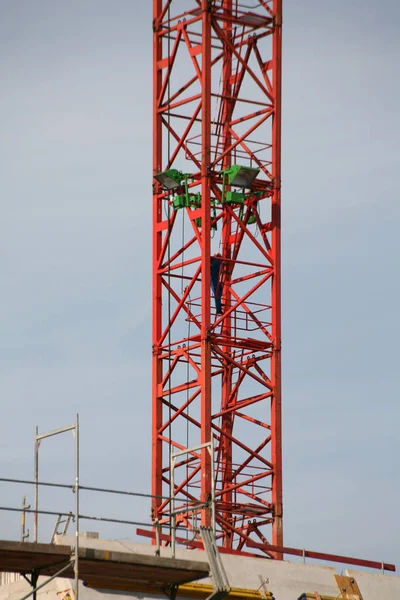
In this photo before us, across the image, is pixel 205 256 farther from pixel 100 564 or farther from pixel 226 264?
pixel 100 564

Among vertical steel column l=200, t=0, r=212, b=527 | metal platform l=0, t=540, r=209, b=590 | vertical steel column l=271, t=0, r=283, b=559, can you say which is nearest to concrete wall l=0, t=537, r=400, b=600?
vertical steel column l=200, t=0, r=212, b=527

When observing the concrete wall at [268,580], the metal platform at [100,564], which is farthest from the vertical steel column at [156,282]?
the metal platform at [100,564]

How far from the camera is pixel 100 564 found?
47.2 m

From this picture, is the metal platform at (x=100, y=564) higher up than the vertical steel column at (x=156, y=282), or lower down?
lower down

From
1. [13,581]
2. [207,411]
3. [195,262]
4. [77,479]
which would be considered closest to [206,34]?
[195,262]

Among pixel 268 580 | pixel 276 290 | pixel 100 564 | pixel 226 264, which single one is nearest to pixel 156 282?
pixel 226 264

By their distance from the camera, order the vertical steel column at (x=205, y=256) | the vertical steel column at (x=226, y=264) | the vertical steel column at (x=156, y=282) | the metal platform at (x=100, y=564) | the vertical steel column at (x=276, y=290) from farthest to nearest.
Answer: the vertical steel column at (x=226, y=264) → the vertical steel column at (x=156, y=282) → the vertical steel column at (x=276, y=290) → the vertical steel column at (x=205, y=256) → the metal platform at (x=100, y=564)

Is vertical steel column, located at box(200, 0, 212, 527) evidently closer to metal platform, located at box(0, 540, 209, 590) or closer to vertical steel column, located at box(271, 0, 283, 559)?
vertical steel column, located at box(271, 0, 283, 559)

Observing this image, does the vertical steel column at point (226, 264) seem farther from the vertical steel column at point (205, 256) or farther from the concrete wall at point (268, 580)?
the concrete wall at point (268, 580)

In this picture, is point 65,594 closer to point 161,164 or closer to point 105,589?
point 105,589

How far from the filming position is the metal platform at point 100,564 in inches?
1799

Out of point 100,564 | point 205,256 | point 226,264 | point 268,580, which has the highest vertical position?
point 205,256

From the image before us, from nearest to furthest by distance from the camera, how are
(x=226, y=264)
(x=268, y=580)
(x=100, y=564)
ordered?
(x=100, y=564)
(x=268, y=580)
(x=226, y=264)

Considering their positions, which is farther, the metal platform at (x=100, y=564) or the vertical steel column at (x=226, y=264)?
the vertical steel column at (x=226, y=264)
